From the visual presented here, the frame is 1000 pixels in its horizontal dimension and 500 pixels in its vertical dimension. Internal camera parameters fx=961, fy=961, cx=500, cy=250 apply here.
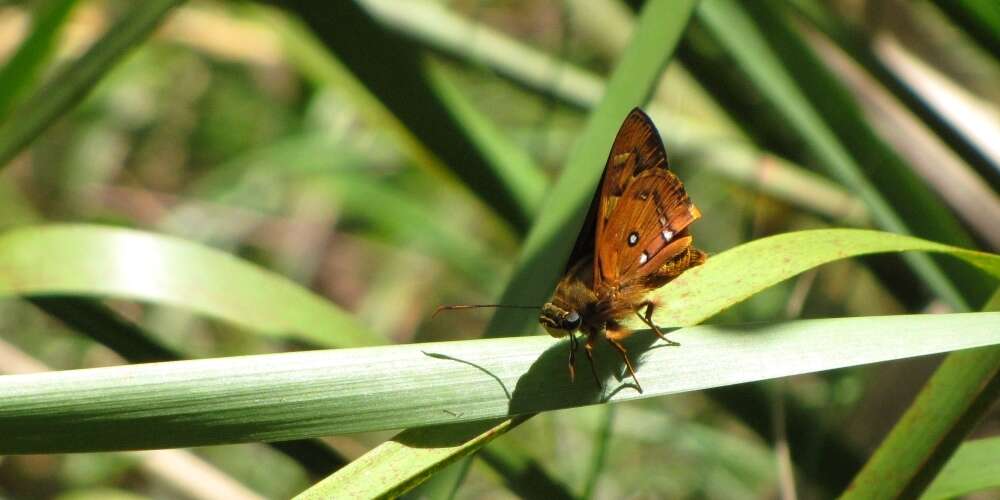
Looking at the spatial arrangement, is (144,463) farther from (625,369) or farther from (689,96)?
(689,96)

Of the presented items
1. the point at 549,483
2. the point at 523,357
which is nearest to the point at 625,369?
the point at 523,357

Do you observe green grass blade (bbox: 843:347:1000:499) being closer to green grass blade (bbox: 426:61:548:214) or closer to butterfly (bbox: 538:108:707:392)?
butterfly (bbox: 538:108:707:392)

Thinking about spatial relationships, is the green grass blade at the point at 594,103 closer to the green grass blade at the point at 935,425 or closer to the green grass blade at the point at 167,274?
the green grass blade at the point at 167,274

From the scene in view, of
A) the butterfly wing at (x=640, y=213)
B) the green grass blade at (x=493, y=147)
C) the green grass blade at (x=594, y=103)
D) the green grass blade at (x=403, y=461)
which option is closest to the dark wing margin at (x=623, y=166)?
the butterfly wing at (x=640, y=213)

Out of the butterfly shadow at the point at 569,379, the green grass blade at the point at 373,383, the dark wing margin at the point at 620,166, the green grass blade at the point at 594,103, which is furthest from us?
the green grass blade at the point at 594,103

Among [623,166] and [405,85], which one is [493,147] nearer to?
[405,85]
